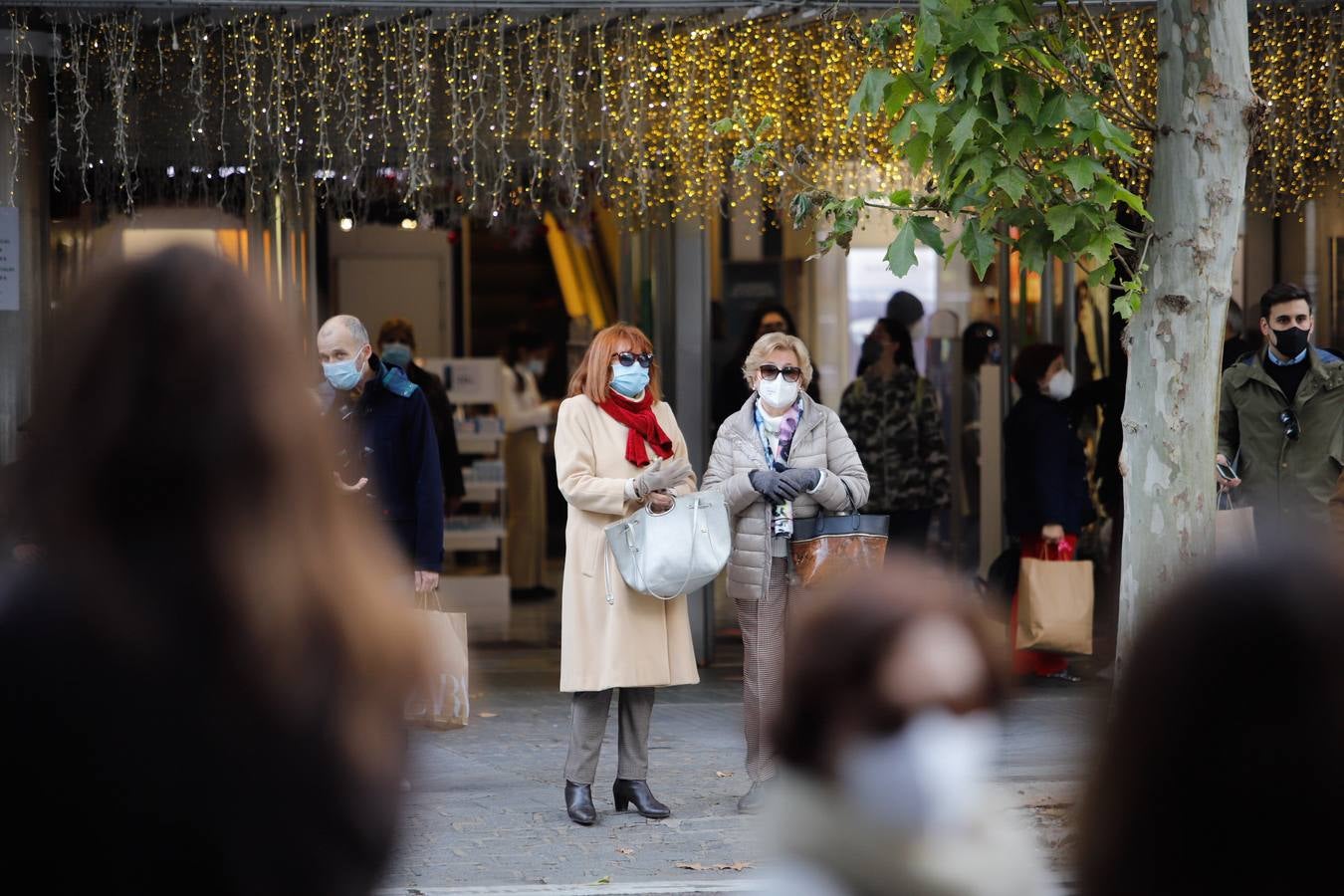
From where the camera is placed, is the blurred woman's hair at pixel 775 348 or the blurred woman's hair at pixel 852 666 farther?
the blurred woman's hair at pixel 775 348

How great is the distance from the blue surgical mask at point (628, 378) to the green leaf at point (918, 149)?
1.47 metres

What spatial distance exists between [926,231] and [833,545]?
61.1 inches

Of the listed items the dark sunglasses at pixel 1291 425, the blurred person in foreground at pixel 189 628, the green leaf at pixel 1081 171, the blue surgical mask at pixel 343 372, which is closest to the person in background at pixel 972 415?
the dark sunglasses at pixel 1291 425

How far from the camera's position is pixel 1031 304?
12.1 metres

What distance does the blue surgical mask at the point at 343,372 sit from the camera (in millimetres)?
7035

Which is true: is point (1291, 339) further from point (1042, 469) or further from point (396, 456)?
point (396, 456)

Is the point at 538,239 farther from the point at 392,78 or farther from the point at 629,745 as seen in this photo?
the point at 629,745

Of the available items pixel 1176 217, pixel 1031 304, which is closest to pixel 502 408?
pixel 1031 304

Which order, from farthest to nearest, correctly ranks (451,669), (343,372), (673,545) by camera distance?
1. (343,372)
2. (673,545)
3. (451,669)

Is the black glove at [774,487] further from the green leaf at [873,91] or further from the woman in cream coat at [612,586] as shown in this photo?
the green leaf at [873,91]

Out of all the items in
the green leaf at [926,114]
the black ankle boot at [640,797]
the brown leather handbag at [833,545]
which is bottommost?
the black ankle boot at [640,797]

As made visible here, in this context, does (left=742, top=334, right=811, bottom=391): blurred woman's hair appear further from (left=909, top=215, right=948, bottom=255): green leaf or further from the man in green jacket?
the man in green jacket

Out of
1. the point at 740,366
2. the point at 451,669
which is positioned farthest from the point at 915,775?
the point at 740,366

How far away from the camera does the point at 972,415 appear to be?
12.5 meters
